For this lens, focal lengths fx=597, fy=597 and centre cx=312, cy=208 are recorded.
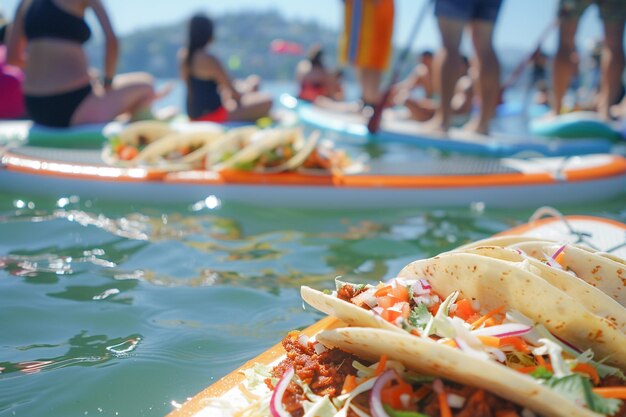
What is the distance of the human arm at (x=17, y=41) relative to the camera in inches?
266

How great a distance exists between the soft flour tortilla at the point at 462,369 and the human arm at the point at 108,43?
19.2ft

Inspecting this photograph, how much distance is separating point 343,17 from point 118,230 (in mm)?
5096

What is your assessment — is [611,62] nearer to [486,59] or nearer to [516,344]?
[486,59]

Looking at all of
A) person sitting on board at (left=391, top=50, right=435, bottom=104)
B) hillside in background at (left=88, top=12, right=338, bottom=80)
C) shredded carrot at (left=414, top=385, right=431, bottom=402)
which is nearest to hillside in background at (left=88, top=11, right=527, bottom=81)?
hillside in background at (left=88, top=12, right=338, bottom=80)

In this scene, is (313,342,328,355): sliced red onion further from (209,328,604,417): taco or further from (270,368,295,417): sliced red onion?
(270,368,295,417): sliced red onion

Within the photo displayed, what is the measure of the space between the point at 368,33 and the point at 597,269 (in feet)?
20.8

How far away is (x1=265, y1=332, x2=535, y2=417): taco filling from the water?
593 mm

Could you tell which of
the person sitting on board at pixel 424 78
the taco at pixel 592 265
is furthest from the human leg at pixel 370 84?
the taco at pixel 592 265

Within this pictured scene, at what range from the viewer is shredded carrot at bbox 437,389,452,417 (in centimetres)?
125

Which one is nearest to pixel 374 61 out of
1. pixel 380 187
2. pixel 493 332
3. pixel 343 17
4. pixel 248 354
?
pixel 343 17

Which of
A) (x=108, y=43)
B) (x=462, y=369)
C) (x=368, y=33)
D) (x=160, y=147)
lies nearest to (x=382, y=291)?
(x=462, y=369)

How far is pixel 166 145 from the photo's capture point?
479 centimetres

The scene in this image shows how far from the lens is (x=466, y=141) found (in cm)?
653

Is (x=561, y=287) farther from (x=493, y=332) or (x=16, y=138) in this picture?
(x=16, y=138)
